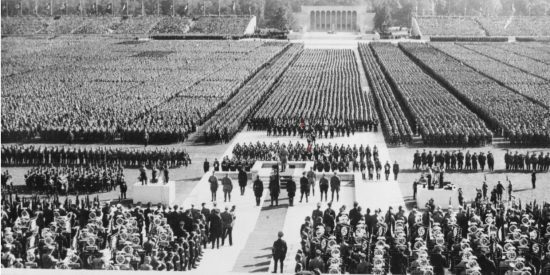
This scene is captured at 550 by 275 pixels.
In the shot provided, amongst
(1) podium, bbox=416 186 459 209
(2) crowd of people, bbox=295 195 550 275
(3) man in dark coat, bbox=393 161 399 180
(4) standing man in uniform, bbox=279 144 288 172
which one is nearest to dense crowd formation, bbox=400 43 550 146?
(3) man in dark coat, bbox=393 161 399 180

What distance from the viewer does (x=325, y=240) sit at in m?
15.0

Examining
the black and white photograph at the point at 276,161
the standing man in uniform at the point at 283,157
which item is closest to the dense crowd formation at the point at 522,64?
the black and white photograph at the point at 276,161

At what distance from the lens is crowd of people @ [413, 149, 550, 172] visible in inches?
1047

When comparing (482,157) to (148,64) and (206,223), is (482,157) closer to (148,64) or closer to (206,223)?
(206,223)

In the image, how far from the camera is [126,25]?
4658 inches

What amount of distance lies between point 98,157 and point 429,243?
52.1 ft

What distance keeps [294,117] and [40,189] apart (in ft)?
50.5

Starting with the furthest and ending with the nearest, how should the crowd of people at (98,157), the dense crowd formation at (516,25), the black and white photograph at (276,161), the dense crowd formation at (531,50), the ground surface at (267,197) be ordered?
the dense crowd formation at (516,25), the dense crowd formation at (531,50), the crowd of people at (98,157), the ground surface at (267,197), the black and white photograph at (276,161)

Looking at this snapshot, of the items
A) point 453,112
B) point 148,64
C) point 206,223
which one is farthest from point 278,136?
point 148,64

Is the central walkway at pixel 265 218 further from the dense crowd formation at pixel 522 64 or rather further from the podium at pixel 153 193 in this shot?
the dense crowd formation at pixel 522 64

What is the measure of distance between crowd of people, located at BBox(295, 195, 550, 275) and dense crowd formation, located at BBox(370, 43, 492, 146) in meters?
13.1

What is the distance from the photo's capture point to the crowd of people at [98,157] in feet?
90.3

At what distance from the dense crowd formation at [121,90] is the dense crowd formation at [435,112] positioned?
432 inches

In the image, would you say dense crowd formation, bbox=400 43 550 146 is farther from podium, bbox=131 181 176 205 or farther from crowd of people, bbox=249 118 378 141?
podium, bbox=131 181 176 205
